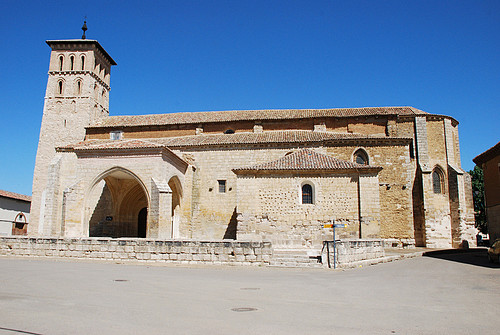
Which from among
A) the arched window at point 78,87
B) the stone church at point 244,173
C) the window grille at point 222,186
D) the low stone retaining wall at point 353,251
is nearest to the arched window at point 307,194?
the stone church at point 244,173

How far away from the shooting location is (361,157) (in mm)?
22688

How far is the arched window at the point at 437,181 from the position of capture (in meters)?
23.5

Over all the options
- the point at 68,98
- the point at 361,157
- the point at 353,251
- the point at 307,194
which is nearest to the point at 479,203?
the point at 361,157

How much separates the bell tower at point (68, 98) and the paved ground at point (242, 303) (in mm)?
19243

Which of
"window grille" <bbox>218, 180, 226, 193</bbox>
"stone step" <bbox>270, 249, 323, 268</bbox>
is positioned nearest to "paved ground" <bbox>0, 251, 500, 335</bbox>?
"stone step" <bbox>270, 249, 323, 268</bbox>

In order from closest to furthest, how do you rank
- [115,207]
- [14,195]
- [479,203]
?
[115,207], [14,195], [479,203]

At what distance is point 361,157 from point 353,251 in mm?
10123

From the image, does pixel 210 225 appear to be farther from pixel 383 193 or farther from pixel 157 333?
pixel 157 333

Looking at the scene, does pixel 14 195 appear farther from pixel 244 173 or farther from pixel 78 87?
pixel 244 173

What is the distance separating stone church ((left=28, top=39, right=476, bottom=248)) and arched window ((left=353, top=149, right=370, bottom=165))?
65 millimetres

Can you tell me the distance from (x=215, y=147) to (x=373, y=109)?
37.4 ft

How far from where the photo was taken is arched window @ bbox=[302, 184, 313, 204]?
61.7ft

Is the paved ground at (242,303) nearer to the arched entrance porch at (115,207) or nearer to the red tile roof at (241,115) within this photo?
the arched entrance porch at (115,207)

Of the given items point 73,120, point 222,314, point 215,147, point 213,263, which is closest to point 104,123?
point 73,120
